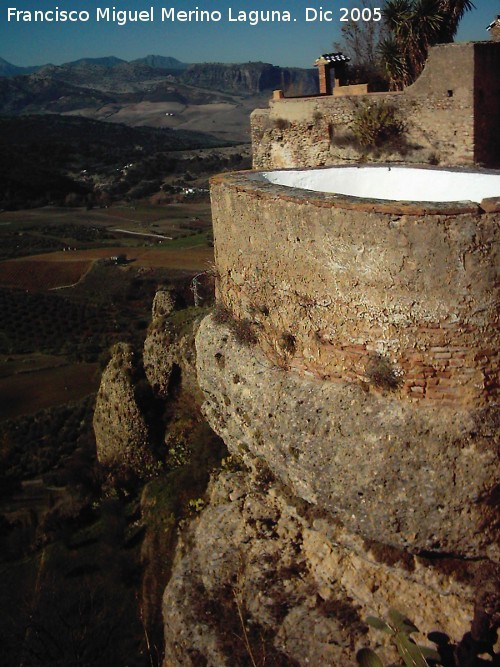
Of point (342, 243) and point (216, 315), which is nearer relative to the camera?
point (342, 243)

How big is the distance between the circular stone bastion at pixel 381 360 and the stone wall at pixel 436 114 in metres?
7.99

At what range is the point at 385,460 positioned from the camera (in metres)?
5.56

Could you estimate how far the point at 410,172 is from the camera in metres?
7.73

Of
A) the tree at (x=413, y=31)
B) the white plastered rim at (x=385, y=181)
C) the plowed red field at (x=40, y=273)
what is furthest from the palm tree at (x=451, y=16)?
the plowed red field at (x=40, y=273)

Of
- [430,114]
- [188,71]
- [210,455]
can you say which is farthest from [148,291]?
[188,71]

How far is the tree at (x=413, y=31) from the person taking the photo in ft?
49.6

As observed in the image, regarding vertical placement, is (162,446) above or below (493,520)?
below

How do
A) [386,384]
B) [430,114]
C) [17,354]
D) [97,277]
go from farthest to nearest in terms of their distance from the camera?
[97,277] → [17,354] → [430,114] → [386,384]

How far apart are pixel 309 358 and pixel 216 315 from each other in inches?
75.5

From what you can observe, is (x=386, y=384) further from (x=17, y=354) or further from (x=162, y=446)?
(x=17, y=354)

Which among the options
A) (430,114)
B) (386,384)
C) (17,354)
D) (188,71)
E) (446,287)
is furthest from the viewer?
(188,71)

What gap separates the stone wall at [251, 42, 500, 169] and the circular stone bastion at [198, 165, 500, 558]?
7.99 metres

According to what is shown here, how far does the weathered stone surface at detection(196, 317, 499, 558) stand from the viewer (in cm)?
533

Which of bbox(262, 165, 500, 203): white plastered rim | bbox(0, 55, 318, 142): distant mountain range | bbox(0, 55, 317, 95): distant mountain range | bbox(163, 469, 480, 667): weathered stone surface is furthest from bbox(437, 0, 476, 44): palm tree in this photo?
bbox(0, 55, 317, 95): distant mountain range
